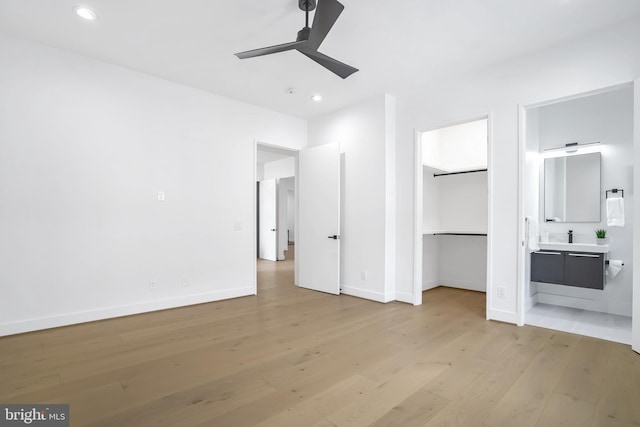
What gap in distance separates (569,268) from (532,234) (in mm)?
533

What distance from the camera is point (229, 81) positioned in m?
3.99

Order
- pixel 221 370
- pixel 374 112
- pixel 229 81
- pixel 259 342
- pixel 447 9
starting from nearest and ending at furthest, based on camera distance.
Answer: pixel 221 370 → pixel 447 9 → pixel 259 342 → pixel 229 81 → pixel 374 112

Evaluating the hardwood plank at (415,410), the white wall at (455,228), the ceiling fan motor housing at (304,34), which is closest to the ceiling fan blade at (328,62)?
the ceiling fan motor housing at (304,34)

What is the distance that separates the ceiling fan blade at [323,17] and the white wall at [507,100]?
2.12 metres

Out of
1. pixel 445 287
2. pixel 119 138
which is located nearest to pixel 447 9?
pixel 119 138

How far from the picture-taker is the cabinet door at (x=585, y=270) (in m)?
3.53

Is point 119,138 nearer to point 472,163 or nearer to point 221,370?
point 221,370

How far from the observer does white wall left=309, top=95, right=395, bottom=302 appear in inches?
171

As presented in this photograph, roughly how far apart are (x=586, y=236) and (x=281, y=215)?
6.71 m

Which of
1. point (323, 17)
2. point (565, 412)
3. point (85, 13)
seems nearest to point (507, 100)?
point (323, 17)

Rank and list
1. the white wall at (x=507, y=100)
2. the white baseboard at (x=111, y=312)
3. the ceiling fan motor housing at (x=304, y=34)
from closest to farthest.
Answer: the ceiling fan motor housing at (x=304, y=34) < the white wall at (x=507, y=100) < the white baseboard at (x=111, y=312)

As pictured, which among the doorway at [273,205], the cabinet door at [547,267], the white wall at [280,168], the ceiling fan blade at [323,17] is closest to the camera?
the ceiling fan blade at [323,17]

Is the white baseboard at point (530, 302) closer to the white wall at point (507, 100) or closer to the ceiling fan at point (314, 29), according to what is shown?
the white wall at point (507, 100)

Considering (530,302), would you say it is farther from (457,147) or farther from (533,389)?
(457,147)
